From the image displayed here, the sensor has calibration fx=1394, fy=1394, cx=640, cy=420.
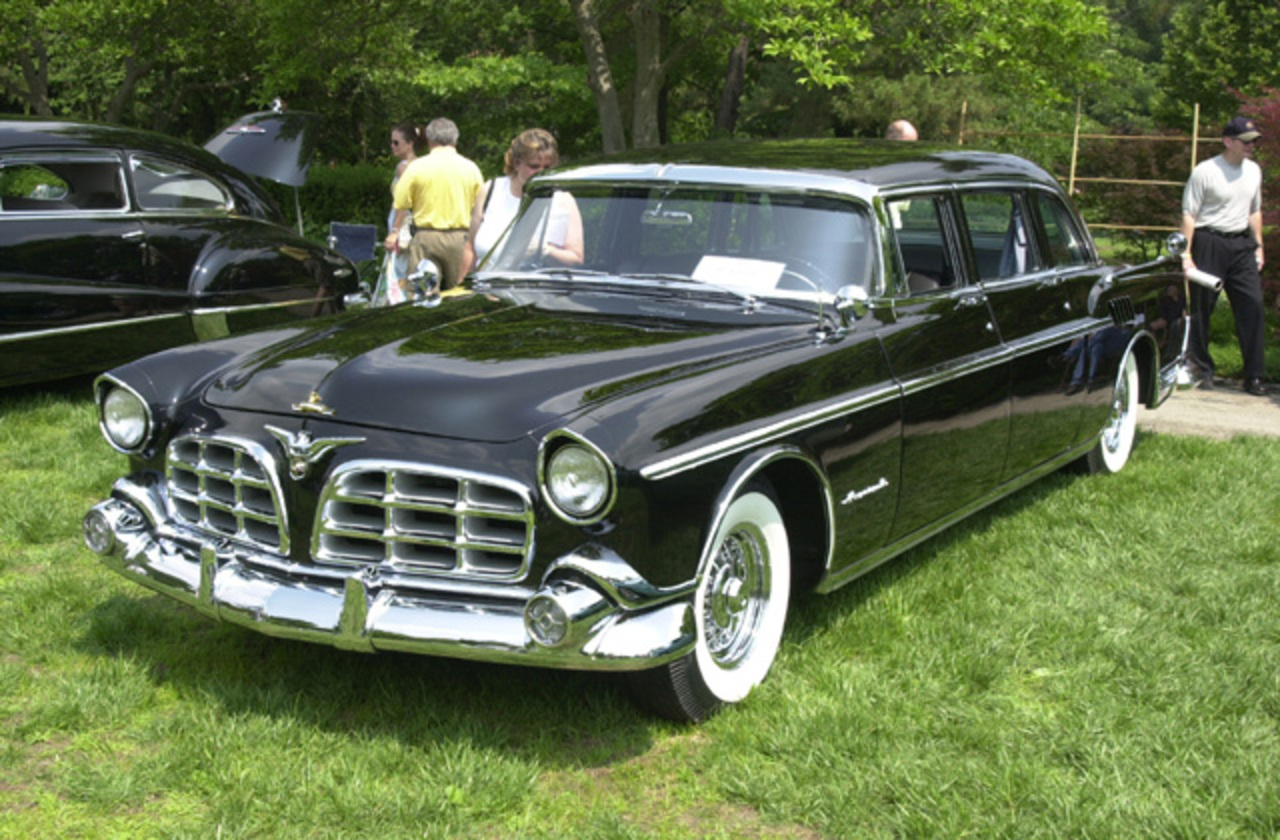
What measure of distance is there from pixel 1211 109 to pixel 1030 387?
3321 centimetres

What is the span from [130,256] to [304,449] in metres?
4.91

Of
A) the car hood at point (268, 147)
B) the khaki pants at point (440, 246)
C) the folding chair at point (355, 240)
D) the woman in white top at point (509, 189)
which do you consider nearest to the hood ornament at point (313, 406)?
the woman in white top at point (509, 189)

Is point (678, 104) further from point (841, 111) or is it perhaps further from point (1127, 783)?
point (1127, 783)

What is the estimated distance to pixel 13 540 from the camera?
5.79 meters

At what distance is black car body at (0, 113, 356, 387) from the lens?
7875 millimetres

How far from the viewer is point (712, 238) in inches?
201

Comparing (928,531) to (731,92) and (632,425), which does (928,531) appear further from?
(731,92)

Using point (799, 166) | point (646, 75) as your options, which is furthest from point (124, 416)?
point (646, 75)

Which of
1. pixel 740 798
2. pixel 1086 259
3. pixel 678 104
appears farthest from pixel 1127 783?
pixel 678 104

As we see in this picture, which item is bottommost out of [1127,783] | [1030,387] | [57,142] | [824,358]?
[1127,783]

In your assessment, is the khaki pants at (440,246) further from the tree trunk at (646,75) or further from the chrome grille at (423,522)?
the tree trunk at (646,75)

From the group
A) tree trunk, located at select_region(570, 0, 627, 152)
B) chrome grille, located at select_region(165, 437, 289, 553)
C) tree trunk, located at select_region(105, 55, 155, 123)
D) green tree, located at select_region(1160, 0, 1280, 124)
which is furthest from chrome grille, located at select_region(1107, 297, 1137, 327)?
green tree, located at select_region(1160, 0, 1280, 124)

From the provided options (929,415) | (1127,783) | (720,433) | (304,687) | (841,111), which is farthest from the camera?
(841,111)

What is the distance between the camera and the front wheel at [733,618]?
3.95 meters
